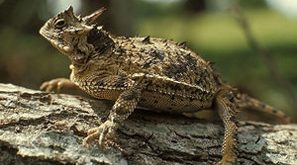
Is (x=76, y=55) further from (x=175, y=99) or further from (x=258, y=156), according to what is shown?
(x=258, y=156)

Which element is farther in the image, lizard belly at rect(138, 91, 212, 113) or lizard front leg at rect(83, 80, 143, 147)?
lizard belly at rect(138, 91, 212, 113)

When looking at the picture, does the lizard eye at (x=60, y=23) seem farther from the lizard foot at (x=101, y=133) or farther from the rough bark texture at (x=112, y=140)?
the lizard foot at (x=101, y=133)

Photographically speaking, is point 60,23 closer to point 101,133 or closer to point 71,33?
point 71,33

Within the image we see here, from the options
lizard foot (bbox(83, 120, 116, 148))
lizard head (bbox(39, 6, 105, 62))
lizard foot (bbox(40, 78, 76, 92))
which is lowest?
lizard foot (bbox(83, 120, 116, 148))

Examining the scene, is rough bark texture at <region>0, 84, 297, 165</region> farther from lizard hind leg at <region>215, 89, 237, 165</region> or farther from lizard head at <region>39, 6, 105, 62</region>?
lizard head at <region>39, 6, 105, 62</region>

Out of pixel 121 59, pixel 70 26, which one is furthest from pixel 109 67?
pixel 70 26

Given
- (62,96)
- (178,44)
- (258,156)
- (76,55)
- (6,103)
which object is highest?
(178,44)

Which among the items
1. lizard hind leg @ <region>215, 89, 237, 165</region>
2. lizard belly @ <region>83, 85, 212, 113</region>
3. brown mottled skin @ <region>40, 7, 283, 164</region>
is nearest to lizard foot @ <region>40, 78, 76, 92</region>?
brown mottled skin @ <region>40, 7, 283, 164</region>

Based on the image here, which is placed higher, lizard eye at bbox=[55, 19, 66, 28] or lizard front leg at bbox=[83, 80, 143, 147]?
lizard eye at bbox=[55, 19, 66, 28]
